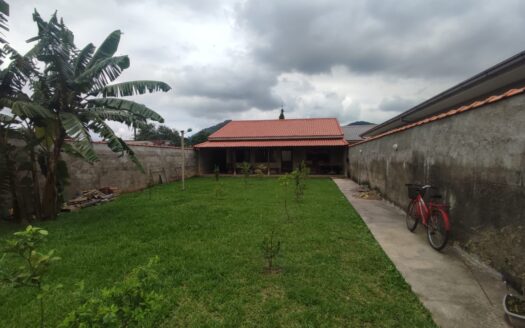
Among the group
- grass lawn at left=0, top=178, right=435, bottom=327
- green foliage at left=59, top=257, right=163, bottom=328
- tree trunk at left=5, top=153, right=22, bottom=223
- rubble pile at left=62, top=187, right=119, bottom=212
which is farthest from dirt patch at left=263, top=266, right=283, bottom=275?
rubble pile at left=62, top=187, right=119, bottom=212

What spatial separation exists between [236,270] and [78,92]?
257 inches

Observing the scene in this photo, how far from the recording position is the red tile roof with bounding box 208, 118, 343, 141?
2139 centimetres

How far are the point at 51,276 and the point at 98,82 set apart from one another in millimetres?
5492

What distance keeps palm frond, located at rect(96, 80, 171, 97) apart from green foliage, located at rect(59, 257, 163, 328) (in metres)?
7.02

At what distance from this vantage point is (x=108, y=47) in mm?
7664

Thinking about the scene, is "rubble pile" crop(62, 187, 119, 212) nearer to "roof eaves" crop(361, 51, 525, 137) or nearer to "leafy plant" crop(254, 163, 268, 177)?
"leafy plant" crop(254, 163, 268, 177)

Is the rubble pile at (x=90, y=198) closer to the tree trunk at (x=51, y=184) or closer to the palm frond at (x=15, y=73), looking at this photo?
the tree trunk at (x=51, y=184)

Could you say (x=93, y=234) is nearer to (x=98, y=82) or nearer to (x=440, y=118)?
(x=98, y=82)

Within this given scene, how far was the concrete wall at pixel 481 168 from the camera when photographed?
327 centimetres

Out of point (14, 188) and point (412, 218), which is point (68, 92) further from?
point (412, 218)

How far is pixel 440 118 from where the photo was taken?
5.29 meters

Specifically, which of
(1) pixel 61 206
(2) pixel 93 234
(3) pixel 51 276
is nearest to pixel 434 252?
(3) pixel 51 276

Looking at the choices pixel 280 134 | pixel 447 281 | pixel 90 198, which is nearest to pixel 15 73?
pixel 90 198

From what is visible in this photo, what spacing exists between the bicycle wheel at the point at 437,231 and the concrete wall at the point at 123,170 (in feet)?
33.4
